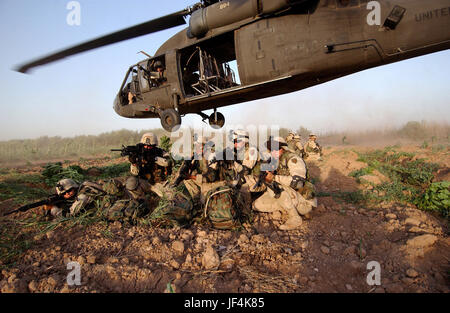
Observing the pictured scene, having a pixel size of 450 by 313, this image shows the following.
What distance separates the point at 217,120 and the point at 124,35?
315 cm

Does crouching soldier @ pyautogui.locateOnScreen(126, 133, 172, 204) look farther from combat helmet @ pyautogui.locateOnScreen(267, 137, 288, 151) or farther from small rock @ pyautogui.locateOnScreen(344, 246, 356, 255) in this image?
small rock @ pyautogui.locateOnScreen(344, 246, 356, 255)

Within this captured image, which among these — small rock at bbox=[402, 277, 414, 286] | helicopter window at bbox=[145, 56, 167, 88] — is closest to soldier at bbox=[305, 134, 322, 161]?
helicopter window at bbox=[145, 56, 167, 88]

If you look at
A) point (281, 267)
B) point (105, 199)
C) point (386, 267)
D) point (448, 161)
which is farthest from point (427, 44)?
point (105, 199)

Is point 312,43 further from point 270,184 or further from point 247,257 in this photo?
point 247,257

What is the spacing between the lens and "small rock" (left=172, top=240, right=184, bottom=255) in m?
2.50

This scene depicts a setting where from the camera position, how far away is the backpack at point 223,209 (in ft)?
10.2

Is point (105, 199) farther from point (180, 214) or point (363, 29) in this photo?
point (363, 29)

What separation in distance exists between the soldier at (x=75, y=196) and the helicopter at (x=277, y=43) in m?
2.23

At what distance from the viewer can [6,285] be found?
192 cm

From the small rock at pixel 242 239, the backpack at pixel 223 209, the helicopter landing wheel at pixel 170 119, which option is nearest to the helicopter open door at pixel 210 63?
the helicopter landing wheel at pixel 170 119

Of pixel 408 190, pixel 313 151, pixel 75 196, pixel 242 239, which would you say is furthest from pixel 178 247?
pixel 313 151

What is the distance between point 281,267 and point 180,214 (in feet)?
5.37

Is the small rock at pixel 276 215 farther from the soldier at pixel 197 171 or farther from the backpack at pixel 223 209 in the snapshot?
the soldier at pixel 197 171

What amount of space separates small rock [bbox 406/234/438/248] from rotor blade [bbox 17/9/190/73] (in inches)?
233
